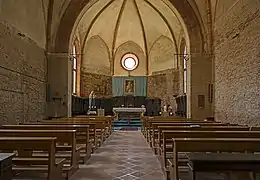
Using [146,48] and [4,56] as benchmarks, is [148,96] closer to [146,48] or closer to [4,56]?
[146,48]

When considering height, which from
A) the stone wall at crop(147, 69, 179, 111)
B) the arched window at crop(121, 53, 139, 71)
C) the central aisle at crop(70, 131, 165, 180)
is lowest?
the central aisle at crop(70, 131, 165, 180)

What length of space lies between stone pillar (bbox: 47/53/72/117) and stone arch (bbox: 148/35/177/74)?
8954 millimetres

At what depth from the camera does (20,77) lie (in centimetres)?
1252

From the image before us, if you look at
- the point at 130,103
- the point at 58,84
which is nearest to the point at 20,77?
the point at 58,84

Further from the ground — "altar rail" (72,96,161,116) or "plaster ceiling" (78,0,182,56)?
"plaster ceiling" (78,0,182,56)

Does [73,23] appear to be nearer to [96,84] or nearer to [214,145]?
[96,84]

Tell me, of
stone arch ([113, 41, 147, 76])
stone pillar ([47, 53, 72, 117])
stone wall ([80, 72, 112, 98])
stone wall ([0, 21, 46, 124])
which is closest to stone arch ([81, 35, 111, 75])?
stone wall ([80, 72, 112, 98])

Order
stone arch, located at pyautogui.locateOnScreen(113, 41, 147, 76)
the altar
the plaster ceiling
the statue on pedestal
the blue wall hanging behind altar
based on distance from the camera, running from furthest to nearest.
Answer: stone arch, located at pyautogui.locateOnScreen(113, 41, 147, 76) < the blue wall hanging behind altar < the statue on pedestal < the altar < the plaster ceiling

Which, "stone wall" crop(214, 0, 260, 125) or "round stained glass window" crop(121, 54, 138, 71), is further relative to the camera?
"round stained glass window" crop(121, 54, 138, 71)

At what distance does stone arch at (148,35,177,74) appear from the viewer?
24188mm

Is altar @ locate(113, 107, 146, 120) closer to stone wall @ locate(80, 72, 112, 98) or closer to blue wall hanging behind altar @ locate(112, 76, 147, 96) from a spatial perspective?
stone wall @ locate(80, 72, 112, 98)

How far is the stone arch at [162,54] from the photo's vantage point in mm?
24188

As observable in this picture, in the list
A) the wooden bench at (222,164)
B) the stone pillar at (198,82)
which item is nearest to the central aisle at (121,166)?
the wooden bench at (222,164)

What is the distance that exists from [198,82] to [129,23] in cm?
924
